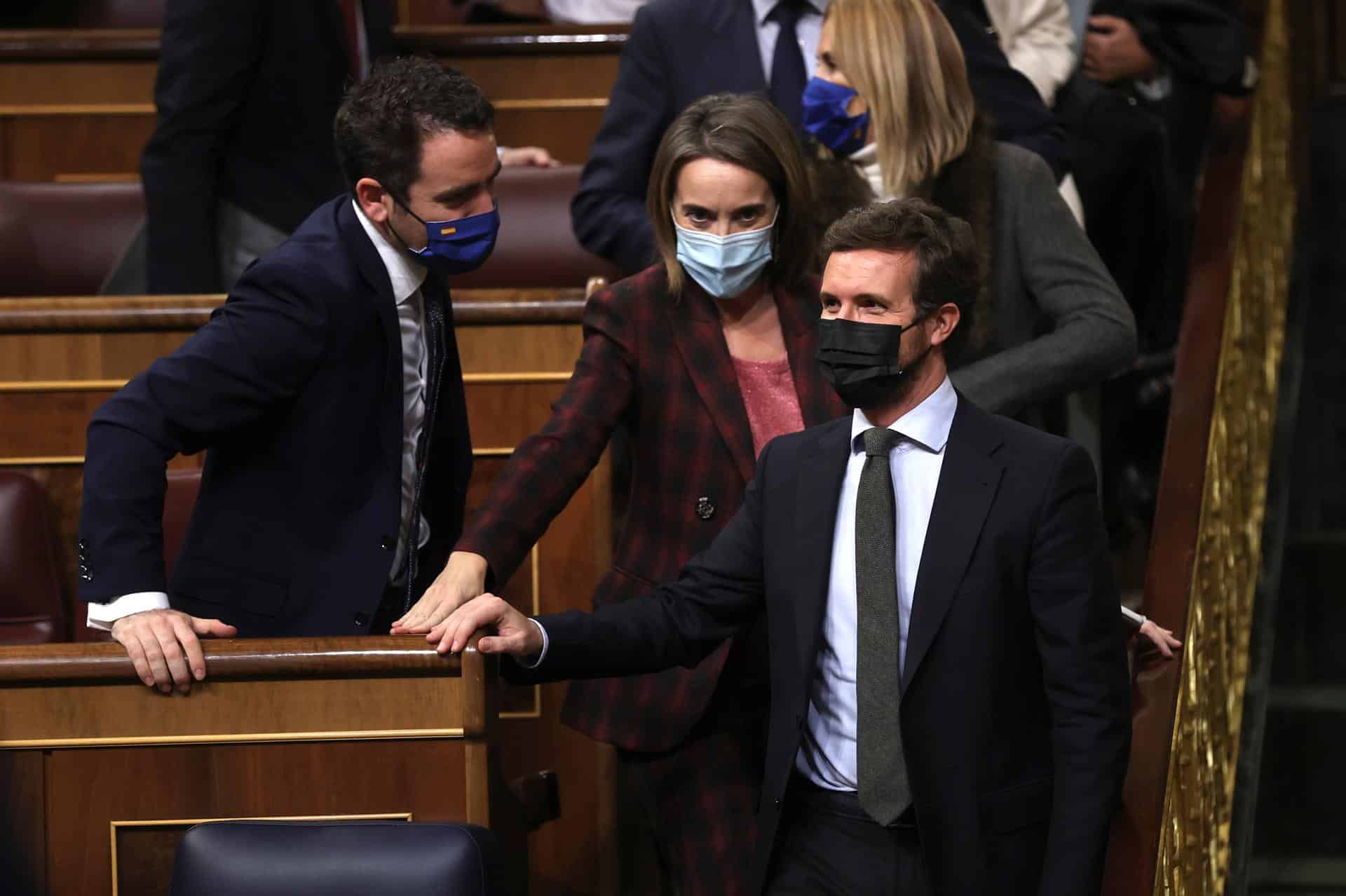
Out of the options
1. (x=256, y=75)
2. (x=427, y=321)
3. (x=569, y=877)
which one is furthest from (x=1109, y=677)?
(x=256, y=75)

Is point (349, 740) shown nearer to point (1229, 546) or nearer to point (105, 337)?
point (105, 337)

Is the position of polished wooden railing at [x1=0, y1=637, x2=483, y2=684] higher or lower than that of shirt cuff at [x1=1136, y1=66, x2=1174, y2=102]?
lower

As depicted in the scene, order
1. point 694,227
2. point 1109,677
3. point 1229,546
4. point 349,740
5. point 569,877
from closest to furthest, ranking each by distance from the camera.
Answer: point 1109,677, point 349,740, point 694,227, point 569,877, point 1229,546

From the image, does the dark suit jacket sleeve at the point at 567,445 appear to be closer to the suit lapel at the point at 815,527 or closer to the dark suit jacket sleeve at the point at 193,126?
the suit lapel at the point at 815,527

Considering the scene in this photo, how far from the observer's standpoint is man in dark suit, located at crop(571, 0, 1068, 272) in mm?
3221

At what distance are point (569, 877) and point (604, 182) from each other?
124 centimetres

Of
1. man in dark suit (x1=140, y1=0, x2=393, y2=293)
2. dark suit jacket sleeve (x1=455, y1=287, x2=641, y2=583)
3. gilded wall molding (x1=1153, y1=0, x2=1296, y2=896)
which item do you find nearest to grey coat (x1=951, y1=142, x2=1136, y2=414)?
gilded wall molding (x1=1153, y1=0, x2=1296, y2=896)

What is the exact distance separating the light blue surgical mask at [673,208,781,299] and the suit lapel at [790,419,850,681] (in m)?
0.37

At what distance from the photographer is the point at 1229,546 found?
10.5 feet

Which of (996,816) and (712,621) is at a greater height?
(712,621)

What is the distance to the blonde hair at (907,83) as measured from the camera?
271 cm

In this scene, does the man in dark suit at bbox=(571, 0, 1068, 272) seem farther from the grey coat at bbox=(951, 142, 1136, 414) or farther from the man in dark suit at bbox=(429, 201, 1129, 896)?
the man in dark suit at bbox=(429, 201, 1129, 896)

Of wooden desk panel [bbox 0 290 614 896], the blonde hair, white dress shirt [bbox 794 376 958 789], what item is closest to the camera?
white dress shirt [bbox 794 376 958 789]

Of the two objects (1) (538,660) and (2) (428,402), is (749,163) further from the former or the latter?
(1) (538,660)
